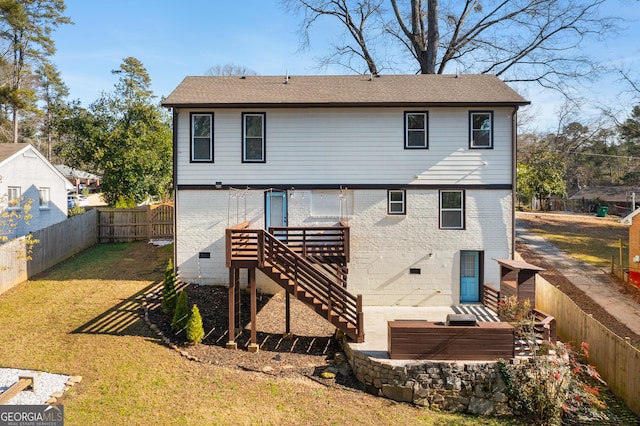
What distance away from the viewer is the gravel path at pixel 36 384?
7039 mm

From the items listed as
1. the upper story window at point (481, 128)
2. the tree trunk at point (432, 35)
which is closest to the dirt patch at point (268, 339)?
the upper story window at point (481, 128)

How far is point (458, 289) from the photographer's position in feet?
43.4

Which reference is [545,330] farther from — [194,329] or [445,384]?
[194,329]

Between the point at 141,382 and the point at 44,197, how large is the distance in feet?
57.3

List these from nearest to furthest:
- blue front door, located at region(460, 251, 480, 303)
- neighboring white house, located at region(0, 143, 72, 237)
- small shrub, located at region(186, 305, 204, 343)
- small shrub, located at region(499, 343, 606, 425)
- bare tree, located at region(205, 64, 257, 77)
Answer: small shrub, located at region(499, 343, 606, 425) → small shrub, located at region(186, 305, 204, 343) → blue front door, located at region(460, 251, 480, 303) → neighboring white house, located at region(0, 143, 72, 237) → bare tree, located at region(205, 64, 257, 77)

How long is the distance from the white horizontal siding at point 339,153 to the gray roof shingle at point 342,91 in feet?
1.36

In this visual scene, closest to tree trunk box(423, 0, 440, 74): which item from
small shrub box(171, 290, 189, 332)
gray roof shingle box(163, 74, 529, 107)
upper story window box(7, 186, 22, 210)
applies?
gray roof shingle box(163, 74, 529, 107)

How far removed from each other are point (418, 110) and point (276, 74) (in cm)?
658

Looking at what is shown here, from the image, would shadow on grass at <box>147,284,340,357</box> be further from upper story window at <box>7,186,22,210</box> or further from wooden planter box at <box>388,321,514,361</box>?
upper story window at <box>7,186,22,210</box>

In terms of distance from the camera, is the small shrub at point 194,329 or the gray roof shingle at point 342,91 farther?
the gray roof shingle at point 342,91

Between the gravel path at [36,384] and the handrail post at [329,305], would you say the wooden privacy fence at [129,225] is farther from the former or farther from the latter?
the handrail post at [329,305]

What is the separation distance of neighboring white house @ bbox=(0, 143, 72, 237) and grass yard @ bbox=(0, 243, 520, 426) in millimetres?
8433

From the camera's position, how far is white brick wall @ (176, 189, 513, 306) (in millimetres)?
13211

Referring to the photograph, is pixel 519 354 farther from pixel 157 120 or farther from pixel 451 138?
pixel 157 120
